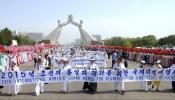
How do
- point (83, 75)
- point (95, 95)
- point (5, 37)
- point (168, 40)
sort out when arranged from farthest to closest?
1. point (168, 40)
2. point (5, 37)
3. point (83, 75)
4. point (95, 95)

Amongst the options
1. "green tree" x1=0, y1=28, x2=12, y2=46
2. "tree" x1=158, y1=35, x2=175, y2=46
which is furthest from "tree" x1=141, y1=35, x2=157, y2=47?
"green tree" x1=0, y1=28, x2=12, y2=46

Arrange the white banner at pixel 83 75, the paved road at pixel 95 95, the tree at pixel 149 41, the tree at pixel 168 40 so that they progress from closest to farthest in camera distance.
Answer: the paved road at pixel 95 95
the white banner at pixel 83 75
the tree at pixel 168 40
the tree at pixel 149 41

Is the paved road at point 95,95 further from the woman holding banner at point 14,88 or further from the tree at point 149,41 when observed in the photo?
the tree at point 149,41

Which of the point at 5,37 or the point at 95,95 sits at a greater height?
the point at 5,37

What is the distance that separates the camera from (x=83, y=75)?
1773 cm

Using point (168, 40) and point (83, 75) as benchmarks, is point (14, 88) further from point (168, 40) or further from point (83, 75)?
point (168, 40)

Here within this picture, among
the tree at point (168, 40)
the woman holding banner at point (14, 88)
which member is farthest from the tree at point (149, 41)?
the woman holding banner at point (14, 88)

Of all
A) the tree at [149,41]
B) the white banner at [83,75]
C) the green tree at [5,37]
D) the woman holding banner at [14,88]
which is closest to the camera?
the woman holding banner at [14,88]

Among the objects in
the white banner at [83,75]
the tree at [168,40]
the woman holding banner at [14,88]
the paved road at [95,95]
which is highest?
the tree at [168,40]

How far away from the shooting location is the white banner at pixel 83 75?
16.9 metres

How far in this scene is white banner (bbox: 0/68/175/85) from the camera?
16.9m

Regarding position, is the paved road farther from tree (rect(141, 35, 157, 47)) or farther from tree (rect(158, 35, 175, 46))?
tree (rect(141, 35, 157, 47))

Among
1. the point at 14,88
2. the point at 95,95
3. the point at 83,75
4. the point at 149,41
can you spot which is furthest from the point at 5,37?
the point at 95,95

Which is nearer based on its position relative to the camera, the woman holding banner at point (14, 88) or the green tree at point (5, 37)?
the woman holding banner at point (14, 88)
